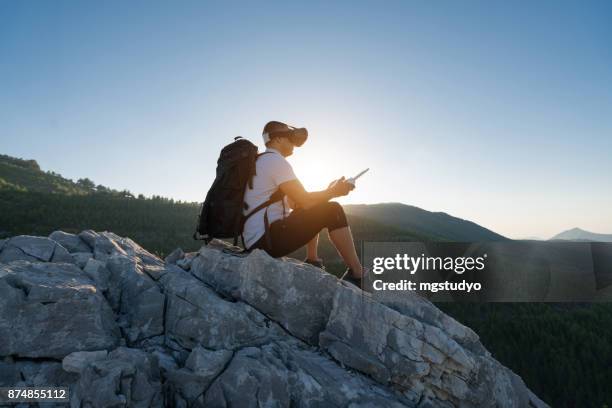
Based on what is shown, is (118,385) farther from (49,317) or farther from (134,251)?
(134,251)

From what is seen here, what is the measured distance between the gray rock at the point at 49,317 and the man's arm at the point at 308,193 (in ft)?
8.76

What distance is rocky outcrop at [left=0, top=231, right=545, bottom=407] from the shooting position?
12.4ft

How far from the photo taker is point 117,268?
5402 millimetres

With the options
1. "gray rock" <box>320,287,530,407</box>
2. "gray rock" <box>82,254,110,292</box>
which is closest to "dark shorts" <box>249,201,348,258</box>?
"gray rock" <box>320,287,530,407</box>

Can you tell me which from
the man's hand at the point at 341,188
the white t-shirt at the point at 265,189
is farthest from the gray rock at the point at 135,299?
the man's hand at the point at 341,188

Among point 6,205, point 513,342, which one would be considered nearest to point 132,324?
point 513,342

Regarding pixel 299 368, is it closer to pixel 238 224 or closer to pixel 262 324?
pixel 262 324

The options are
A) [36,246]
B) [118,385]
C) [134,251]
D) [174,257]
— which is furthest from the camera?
[174,257]

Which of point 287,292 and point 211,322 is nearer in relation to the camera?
point 211,322

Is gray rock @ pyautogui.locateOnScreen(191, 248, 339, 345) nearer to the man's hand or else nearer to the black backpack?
the black backpack

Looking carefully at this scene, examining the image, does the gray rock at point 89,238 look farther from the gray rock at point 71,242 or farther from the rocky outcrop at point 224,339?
the rocky outcrop at point 224,339

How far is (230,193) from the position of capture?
5.52 meters

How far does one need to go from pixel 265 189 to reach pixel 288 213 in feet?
1.66

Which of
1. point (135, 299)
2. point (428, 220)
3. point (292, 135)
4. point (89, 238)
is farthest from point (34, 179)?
point (428, 220)
